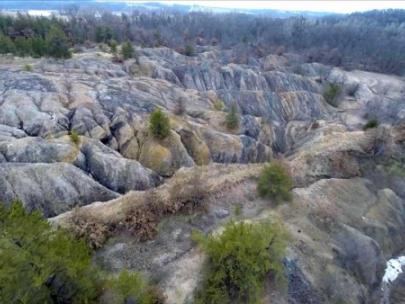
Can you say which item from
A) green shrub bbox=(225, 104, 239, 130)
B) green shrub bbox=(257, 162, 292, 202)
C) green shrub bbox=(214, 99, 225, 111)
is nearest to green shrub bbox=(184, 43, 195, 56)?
green shrub bbox=(214, 99, 225, 111)

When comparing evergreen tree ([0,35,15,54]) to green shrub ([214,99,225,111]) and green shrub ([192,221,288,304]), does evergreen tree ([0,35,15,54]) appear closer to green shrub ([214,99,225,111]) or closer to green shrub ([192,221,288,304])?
green shrub ([214,99,225,111])

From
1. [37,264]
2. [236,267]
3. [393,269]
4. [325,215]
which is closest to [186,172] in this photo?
[325,215]

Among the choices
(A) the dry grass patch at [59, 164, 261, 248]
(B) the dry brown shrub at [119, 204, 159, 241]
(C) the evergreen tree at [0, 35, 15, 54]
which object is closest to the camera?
(A) the dry grass patch at [59, 164, 261, 248]

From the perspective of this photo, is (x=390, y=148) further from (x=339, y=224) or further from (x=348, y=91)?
(x=348, y=91)

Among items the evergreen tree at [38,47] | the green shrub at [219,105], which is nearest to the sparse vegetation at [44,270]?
the green shrub at [219,105]

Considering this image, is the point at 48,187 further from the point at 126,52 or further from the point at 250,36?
the point at 250,36

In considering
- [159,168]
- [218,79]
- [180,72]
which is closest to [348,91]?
[218,79]
